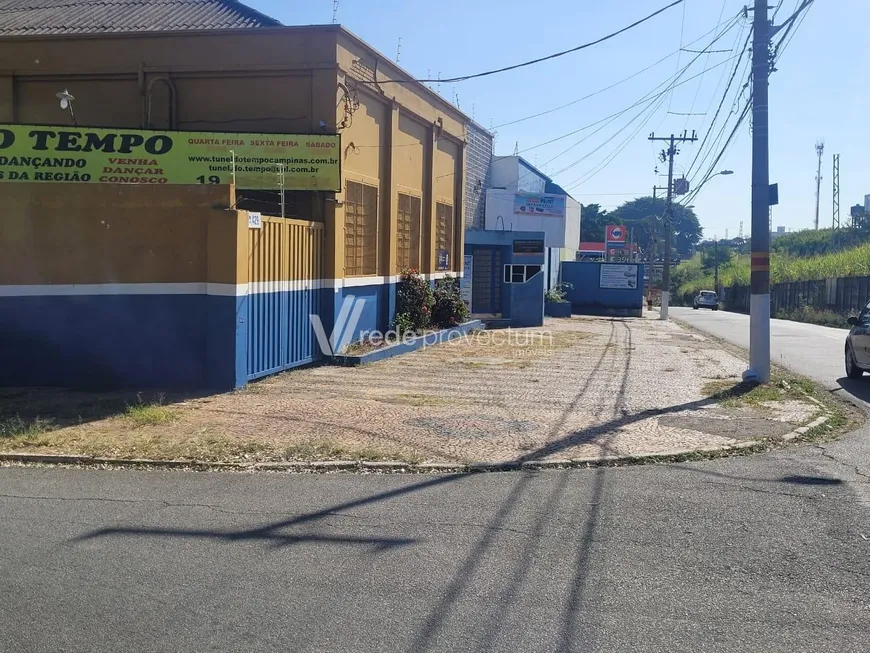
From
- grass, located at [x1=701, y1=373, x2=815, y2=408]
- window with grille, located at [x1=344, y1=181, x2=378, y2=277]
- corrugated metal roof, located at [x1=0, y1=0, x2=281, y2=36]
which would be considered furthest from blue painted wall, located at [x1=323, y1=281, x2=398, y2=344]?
grass, located at [x1=701, y1=373, x2=815, y2=408]

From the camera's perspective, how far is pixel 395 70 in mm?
17812

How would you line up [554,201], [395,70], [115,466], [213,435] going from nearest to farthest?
[115,466] < [213,435] < [395,70] < [554,201]

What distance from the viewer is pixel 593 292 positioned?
42688 millimetres

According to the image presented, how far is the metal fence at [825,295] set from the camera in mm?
39562

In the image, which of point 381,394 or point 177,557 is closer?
point 177,557

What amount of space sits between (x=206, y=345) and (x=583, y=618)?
27.8ft

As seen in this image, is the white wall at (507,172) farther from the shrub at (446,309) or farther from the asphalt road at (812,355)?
the shrub at (446,309)

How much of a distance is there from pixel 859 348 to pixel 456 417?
7.90 meters

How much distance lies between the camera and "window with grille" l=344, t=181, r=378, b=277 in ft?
52.3

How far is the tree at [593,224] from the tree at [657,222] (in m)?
1.42

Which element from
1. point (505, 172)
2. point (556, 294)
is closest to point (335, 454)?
point (556, 294)

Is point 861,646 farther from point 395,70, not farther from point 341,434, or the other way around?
point 395,70

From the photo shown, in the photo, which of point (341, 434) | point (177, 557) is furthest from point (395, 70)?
point (177, 557)

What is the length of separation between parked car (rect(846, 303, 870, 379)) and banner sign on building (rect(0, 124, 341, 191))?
9.28m
